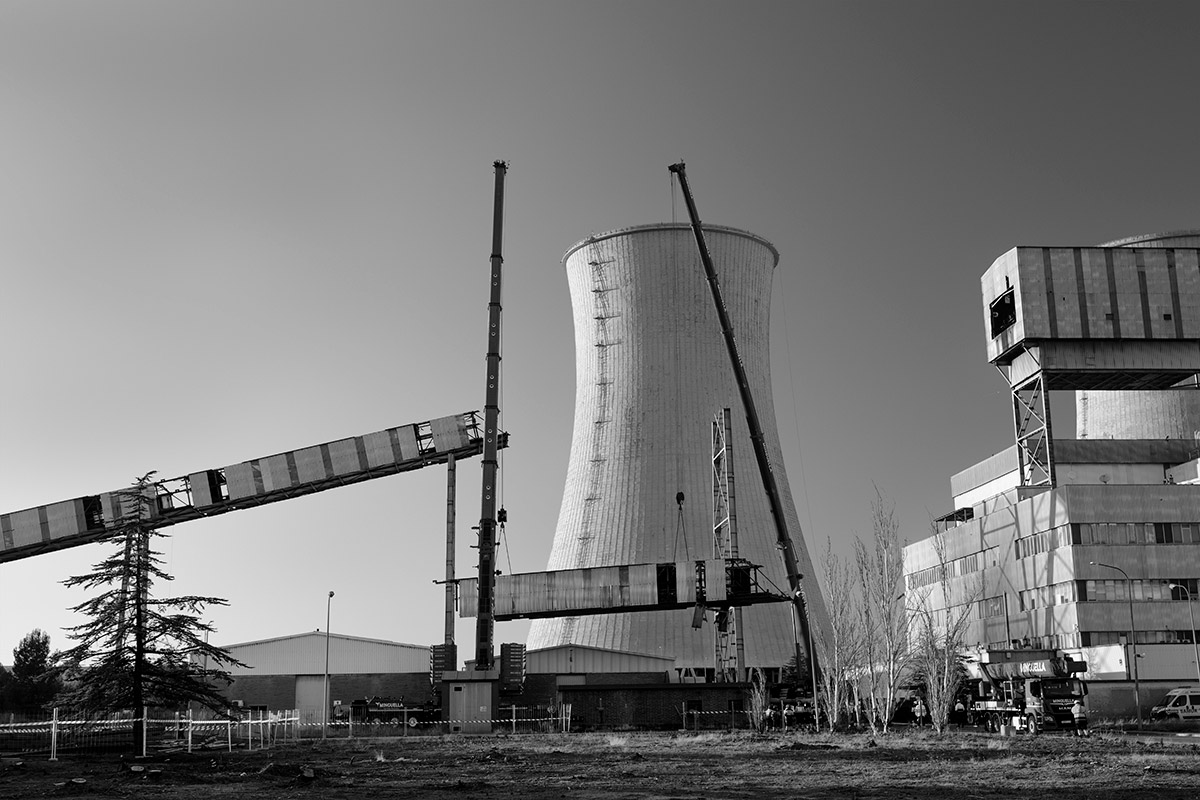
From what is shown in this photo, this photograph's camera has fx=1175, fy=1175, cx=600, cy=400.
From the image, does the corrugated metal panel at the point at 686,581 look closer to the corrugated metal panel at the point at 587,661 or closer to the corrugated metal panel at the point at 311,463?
the corrugated metal panel at the point at 587,661

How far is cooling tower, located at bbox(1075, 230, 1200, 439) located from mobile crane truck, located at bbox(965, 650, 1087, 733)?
2882cm

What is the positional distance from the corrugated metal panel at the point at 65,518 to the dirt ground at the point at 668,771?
75.0 feet

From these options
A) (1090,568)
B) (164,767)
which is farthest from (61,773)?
(1090,568)

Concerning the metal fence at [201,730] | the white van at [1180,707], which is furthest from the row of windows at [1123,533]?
the metal fence at [201,730]

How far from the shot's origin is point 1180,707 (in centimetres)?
3556

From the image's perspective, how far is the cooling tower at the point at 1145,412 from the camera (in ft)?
188

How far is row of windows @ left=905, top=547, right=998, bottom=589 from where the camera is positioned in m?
50.7

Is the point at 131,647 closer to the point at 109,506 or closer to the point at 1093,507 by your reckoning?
the point at 109,506

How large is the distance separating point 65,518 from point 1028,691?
34234 mm

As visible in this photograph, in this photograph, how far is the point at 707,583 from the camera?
125 feet

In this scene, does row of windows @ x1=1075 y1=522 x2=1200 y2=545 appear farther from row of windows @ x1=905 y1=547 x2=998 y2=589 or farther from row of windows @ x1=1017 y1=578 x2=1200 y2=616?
row of windows @ x1=905 y1=547 x2=998 y2=589

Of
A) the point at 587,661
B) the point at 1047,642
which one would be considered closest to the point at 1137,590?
the point at 1047,642

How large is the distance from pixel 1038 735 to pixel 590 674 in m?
19.1

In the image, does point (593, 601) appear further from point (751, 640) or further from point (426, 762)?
point (426, 762)
